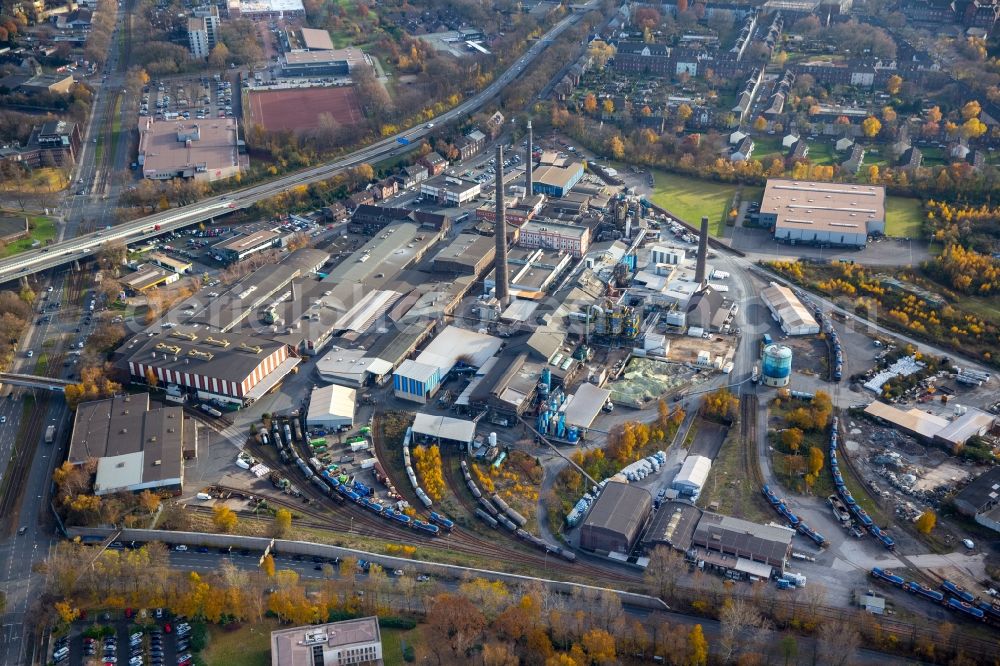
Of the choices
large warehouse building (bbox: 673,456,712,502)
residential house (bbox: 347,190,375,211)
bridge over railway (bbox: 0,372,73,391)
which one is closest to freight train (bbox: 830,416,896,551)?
large warehouse building (bbox: 673,456,712,502)

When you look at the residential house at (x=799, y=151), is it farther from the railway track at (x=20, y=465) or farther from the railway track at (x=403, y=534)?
the railway track at (x=20, y=465)

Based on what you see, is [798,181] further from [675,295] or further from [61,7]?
[61,7]

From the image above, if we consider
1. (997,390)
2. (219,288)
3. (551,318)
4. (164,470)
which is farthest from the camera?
(219,288)

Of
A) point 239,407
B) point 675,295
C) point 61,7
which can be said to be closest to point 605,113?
point 675,295

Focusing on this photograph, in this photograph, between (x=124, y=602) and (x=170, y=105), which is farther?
(x=170, y=105)

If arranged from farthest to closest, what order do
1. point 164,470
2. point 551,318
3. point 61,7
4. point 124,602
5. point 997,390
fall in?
1. point 61,7
2. point 551,318
3. point 997,390
4. point 164,470
5. point 124,602

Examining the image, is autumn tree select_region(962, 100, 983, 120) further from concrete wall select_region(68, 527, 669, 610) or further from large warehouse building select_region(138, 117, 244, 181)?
concrete wall select_region(68, 527, 669, 610)

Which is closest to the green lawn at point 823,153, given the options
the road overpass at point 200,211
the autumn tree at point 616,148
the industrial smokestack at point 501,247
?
the autumn tree at point 616,148
